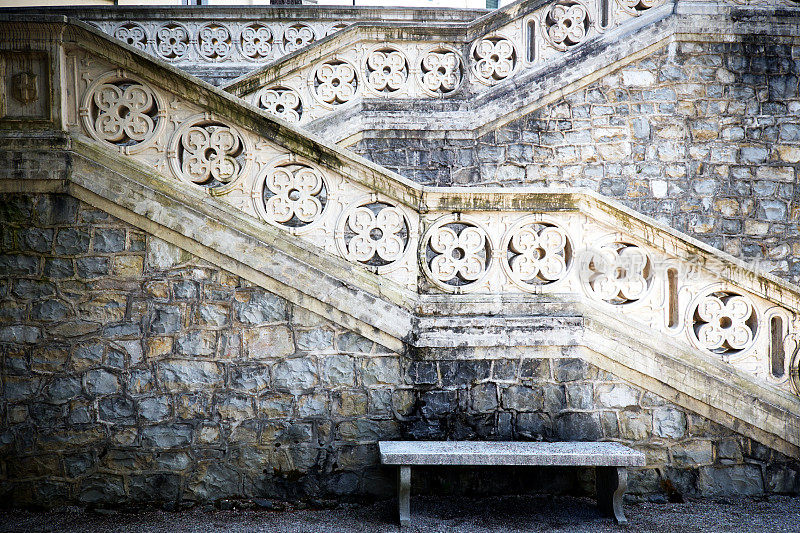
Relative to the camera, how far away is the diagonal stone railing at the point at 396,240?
3.87 meters

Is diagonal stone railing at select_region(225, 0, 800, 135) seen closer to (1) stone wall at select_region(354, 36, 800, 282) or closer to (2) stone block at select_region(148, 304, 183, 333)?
(1) stone wall at select_region(354, 36, 800, 282)

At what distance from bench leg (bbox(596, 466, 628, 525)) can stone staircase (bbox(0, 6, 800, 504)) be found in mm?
369

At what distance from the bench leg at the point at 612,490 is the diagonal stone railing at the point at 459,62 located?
405cm

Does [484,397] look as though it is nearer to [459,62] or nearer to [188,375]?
[188,375]

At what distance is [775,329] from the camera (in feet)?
13.4

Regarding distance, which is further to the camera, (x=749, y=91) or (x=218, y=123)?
(x=749, y=91)

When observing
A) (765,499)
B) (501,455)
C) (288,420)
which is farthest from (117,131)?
(765,499)

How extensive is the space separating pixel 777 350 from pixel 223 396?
3399 mm

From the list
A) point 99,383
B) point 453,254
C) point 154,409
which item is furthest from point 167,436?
point 453,254

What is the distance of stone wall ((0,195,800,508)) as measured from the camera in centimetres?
383

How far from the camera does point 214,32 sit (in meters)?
8.13

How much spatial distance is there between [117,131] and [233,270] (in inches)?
43.0

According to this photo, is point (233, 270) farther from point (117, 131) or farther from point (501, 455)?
point (501, 455)

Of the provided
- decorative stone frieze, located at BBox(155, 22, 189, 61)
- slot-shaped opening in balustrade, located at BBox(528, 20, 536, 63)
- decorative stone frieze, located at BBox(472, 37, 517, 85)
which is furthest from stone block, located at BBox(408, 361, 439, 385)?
decorative stone frieze, located at BBox(155, 22, 189, 61)
